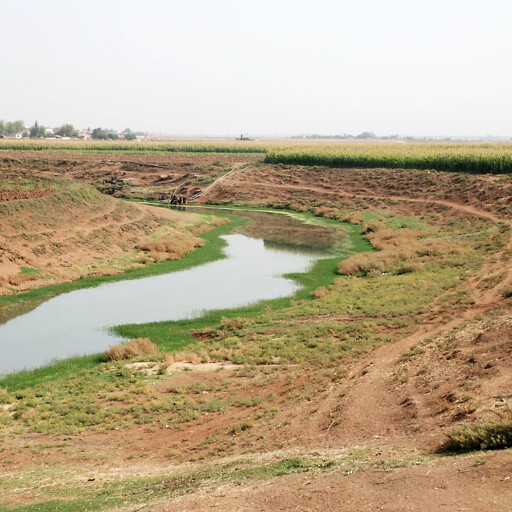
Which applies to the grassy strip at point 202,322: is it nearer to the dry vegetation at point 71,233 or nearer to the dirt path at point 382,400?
the dirt path at point 382,400

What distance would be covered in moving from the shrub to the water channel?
1.51 metres

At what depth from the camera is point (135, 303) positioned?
104 feet

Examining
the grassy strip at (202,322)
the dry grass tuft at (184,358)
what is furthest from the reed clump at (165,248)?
the dry grass tuft at (184,358)

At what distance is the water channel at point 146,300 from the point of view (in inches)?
998

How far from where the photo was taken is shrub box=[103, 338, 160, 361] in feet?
76.1

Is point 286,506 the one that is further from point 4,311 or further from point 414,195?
point 414,195

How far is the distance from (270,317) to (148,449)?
12.4m

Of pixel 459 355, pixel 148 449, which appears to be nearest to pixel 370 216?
pixel 459 355

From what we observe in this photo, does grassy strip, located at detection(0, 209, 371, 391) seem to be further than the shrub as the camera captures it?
No

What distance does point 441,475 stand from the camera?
10898mm

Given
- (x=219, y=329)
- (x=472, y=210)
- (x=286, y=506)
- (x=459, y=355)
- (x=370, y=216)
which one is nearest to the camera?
(x=286, y=506)

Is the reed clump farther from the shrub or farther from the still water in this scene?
the shrub

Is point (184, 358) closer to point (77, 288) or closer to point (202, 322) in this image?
point (202, 322)

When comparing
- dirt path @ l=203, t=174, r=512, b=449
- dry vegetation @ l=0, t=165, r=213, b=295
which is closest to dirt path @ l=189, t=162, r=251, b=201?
dry vegetation @ l=0, t=165, r=213, b=295
